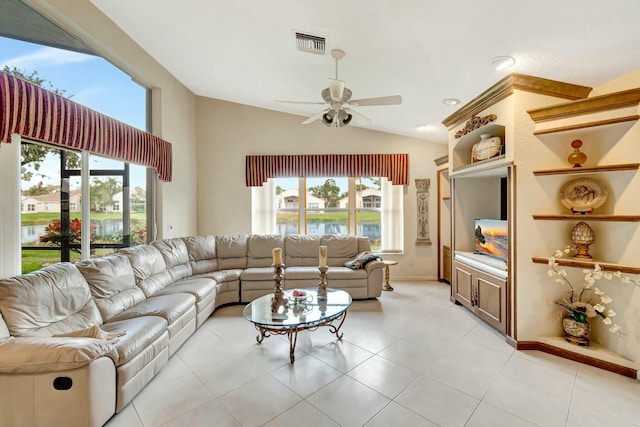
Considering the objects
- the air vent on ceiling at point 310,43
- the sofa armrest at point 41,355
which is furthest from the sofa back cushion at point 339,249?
the sofa armrest at point 41,355

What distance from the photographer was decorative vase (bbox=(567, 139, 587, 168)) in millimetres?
2471

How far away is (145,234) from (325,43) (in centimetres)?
358

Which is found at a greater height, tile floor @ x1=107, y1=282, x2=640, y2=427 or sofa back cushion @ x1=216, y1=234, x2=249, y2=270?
sofa back cushion @ x1=216, y1=234, x2=249, y2=270

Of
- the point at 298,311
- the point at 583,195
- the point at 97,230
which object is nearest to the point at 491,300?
the point at 583,195

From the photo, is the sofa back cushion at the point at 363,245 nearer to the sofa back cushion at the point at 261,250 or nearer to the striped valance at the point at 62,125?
the sofa back cushion at the point at 261,250

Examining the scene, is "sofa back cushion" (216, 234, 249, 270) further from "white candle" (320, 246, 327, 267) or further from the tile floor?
"white candle" (320, 246, 327, 267)

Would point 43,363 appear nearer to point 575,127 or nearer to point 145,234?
point 145,234

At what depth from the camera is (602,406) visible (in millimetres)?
1841

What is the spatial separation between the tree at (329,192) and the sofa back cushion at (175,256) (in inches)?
101

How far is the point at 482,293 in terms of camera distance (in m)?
3.17

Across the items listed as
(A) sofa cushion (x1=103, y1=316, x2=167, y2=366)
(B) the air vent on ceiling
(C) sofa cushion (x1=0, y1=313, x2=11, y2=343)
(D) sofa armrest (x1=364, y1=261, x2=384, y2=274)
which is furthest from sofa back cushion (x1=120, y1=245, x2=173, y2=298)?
(B) the air vent on ceiling

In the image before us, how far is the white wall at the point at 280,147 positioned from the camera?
16.8ft

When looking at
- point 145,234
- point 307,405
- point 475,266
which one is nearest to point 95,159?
point 145,234

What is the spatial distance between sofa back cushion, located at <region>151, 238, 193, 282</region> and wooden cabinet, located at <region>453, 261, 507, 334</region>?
3904mm
